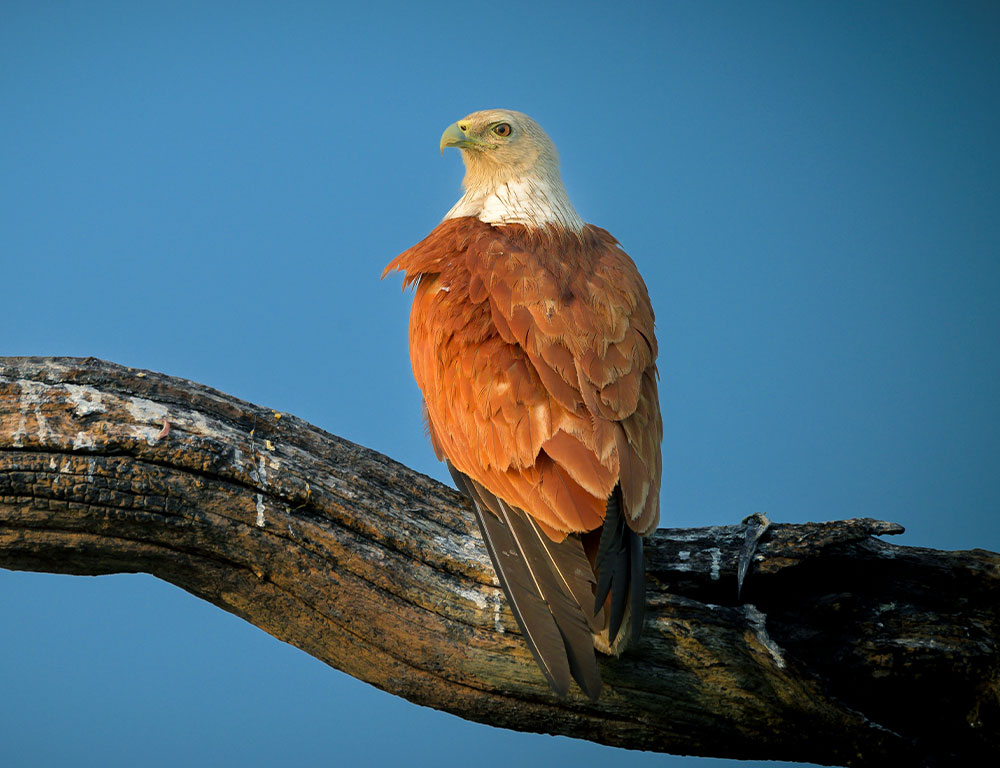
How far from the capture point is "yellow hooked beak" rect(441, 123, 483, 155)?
396 cm

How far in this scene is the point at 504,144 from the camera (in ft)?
13.0

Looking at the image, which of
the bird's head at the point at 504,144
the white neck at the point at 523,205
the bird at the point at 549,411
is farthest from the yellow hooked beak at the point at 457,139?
the bird at the point at 549,411

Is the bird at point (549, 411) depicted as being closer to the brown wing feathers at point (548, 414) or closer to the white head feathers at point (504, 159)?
the brown wing feathers at point (548, 414)

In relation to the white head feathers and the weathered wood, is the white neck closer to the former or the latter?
the white head feathers

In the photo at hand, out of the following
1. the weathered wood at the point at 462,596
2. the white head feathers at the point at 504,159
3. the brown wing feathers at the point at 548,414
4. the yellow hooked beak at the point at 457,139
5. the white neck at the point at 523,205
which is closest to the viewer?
the brown wing feathers at the point at 548,414

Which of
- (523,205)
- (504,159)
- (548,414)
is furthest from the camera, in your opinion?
(504,159)

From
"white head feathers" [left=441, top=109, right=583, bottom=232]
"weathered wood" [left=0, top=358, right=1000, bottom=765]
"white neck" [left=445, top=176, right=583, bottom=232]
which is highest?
"white head feathers" [left=441, top=109, right=583, bottom=232]

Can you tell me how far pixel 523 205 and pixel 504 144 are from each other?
41 centimetres

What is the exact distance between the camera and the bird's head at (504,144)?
3938 mm

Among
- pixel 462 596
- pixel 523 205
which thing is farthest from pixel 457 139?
pixel 462 596

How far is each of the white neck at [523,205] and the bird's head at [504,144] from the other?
50mm

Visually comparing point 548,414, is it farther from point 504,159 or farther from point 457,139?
point 457,139

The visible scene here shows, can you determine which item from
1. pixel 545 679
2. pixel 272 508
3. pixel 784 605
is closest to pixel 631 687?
pixel 545 679

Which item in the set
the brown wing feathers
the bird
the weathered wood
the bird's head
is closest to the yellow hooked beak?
the bird's head
